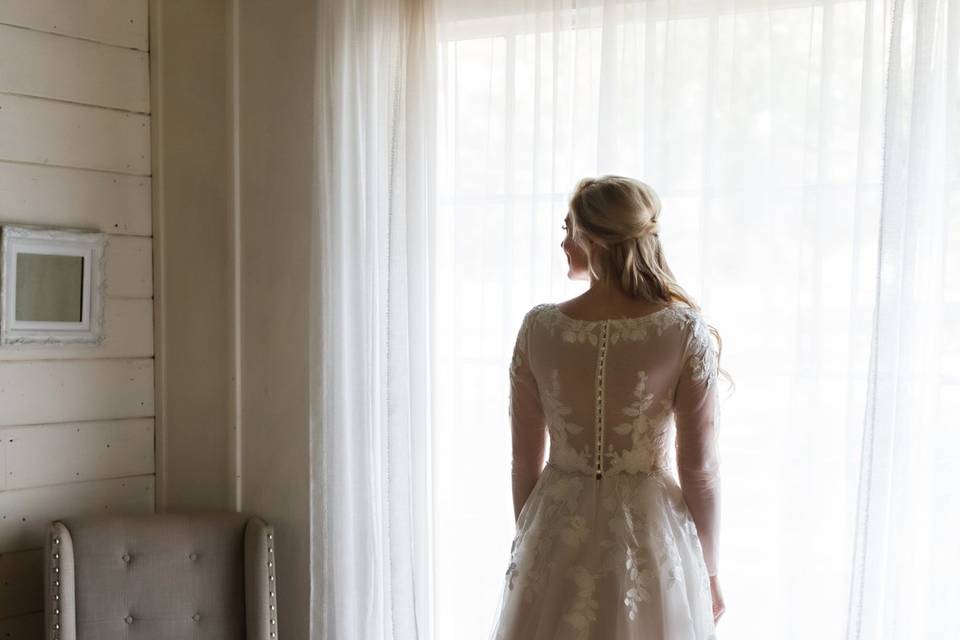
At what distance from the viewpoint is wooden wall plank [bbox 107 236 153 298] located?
2822mm

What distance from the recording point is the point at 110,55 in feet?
9.21

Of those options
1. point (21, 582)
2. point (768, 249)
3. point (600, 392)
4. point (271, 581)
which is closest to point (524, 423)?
point (600, 392)

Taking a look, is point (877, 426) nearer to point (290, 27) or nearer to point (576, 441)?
point (576, 441)

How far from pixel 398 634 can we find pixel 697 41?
1.57 m

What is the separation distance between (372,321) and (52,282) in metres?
0.87

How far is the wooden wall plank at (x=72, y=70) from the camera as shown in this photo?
262 centimetres

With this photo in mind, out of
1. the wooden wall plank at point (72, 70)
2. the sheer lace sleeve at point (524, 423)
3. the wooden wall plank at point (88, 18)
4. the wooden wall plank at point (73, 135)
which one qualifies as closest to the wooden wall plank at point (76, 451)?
the wooden wall plank at point (73, 135)

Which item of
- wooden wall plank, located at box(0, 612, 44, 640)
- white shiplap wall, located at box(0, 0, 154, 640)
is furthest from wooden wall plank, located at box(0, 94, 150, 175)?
wooden wall plank, located at box(0, 612, 44, 640)

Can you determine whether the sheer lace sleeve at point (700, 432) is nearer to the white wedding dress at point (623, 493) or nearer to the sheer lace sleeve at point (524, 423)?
the white wedding dress at point (623, 493)

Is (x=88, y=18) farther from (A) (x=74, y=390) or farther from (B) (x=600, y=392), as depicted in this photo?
(B) (x=600, y=392)

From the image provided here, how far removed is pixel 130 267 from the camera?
2.86 m

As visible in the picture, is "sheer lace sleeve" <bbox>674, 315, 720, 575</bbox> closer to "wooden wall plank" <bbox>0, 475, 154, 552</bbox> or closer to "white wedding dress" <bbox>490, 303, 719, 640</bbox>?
"white wedding dress" <bbox>490, 303, 719, 640</bbox>

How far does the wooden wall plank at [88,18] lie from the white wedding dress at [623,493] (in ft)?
5.40

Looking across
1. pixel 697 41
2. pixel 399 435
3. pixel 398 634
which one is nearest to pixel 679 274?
pixel 697 41
